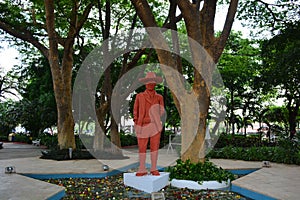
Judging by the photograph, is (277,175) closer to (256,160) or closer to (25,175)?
(256,160)

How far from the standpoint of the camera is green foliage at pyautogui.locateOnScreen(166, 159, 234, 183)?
20.5 ft

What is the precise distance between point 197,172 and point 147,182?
132 cm

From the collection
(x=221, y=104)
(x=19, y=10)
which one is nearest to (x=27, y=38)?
(x=19, y=10)

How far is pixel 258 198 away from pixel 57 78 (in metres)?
7.74

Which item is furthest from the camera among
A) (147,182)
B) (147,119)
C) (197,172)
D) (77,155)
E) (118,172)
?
(77,155)

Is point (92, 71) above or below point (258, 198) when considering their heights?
above

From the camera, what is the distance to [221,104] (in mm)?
18609

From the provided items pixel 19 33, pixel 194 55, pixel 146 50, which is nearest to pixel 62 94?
pixel 19 33

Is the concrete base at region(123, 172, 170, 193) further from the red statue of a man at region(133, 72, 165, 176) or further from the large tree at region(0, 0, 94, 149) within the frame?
the large tree at region(0, 0, 94, 149)

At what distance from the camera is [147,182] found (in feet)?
18.4

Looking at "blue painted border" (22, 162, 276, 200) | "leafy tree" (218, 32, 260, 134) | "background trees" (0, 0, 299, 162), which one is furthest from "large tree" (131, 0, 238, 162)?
"leafy tree" (218, 32, 260, 134)

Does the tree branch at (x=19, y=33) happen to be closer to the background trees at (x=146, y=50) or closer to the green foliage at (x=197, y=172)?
the background trees at (x=146, y=50)

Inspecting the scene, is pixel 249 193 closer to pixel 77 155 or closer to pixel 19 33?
pixel 77 155

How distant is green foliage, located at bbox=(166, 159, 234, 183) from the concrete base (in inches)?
15.8
